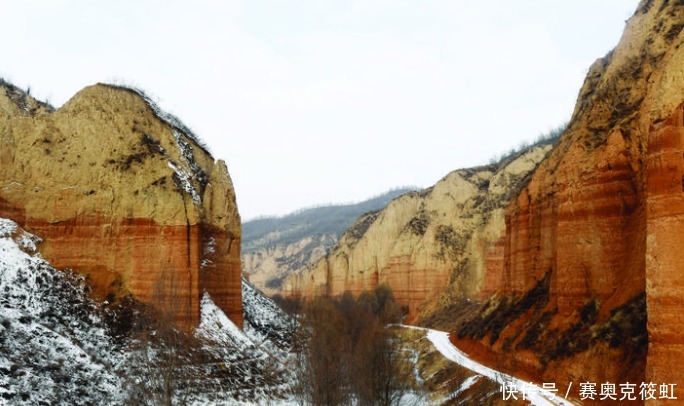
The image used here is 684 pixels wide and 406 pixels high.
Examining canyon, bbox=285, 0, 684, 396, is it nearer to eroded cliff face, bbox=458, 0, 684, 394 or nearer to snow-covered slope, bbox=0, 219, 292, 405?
eroded cliff face, bbox=458, 0, 684, 394

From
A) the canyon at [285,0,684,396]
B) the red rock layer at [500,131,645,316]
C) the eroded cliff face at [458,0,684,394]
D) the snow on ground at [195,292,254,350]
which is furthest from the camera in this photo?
the snow on ground at [195,292,254,350]

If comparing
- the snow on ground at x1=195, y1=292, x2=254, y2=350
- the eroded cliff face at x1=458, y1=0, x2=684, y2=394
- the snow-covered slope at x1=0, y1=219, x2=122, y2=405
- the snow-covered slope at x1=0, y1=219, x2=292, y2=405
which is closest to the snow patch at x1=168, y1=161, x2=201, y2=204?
the snow on ground at x1=195, y1=292, x2=254, y2=350

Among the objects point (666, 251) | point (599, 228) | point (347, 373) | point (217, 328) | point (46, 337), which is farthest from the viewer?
point (217, 328)

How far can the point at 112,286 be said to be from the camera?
106ft

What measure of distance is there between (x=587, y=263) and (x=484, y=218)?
58.2m

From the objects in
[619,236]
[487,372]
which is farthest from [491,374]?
[619,236]

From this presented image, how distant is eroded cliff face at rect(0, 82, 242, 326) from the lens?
108 feet

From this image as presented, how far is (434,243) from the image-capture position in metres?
95.4

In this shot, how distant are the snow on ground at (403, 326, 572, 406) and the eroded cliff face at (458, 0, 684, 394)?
5.27 ft

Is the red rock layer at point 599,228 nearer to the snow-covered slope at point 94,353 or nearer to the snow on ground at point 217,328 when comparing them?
the snow-covered slope at point 94,353

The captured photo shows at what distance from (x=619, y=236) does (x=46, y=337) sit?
92.5ft

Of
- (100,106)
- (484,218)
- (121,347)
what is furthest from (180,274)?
(484,218)

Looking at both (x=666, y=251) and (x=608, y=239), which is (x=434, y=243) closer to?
(x=608, y=239)

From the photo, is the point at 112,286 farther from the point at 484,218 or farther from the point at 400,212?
the point at 400,212
